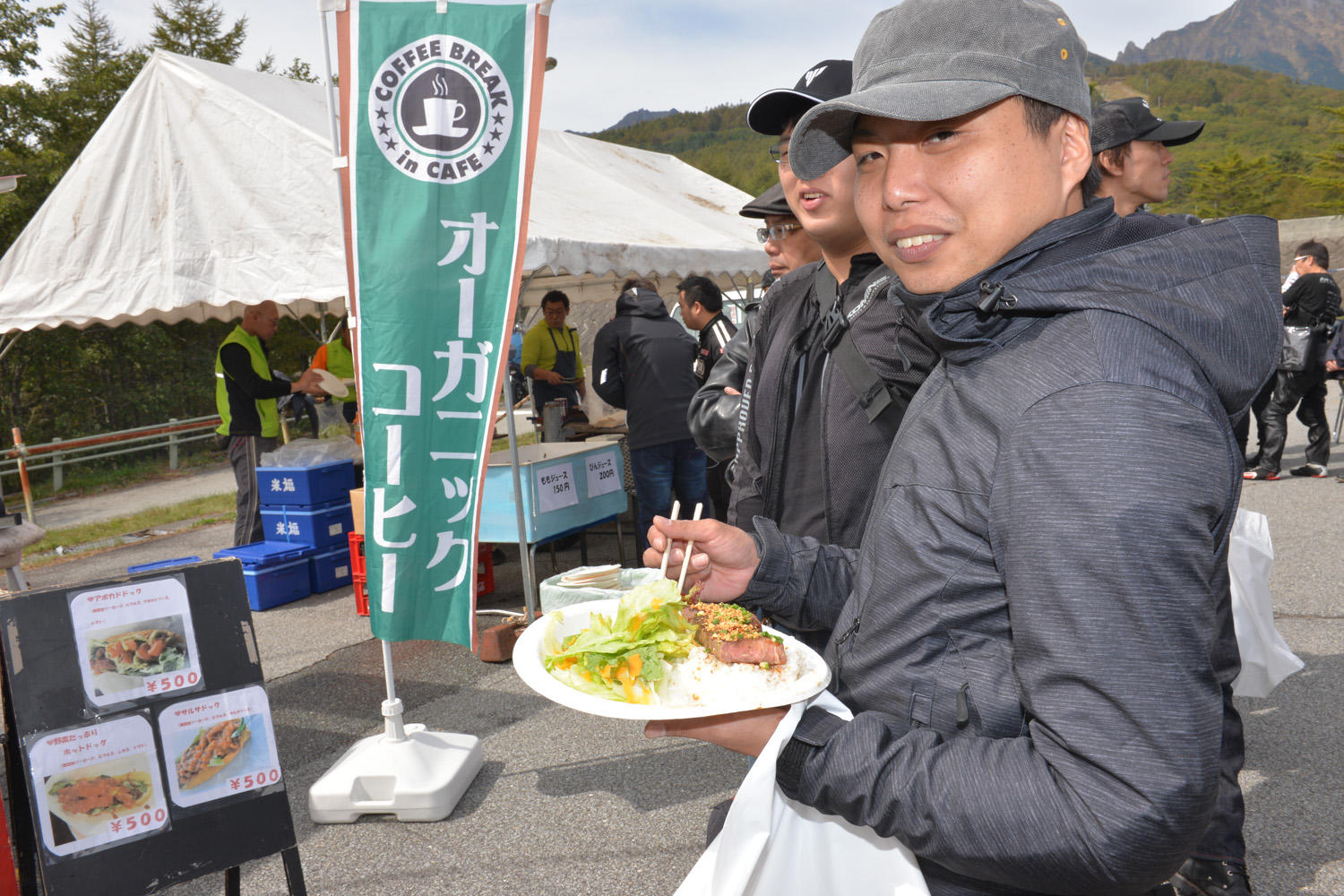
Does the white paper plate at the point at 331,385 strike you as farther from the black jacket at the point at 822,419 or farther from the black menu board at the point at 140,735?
the black jacket at the point at 822,419

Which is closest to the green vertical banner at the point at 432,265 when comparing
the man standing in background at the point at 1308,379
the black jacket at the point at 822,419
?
the black jacket at the point at 822,419

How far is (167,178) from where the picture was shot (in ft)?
18.8

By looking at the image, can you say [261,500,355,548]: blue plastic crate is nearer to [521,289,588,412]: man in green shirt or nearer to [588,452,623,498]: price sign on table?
[588,452,623,498]: price sign on table

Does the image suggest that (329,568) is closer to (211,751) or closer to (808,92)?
(211,751)

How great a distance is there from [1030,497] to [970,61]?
0.53 metres

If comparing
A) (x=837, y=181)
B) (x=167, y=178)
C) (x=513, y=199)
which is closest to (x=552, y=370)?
(x=167, y=178)

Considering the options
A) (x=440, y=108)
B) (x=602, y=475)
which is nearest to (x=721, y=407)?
(x=440, y=108)

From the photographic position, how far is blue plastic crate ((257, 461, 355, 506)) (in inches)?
280

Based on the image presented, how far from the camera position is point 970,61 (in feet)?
3.33

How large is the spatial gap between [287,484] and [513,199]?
15.3ft

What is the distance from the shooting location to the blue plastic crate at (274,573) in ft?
22.0

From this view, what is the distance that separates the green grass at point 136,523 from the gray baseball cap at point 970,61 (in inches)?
412

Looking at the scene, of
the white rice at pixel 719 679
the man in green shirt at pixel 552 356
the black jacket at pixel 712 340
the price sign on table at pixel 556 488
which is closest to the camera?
the white rice at pixel 719 679

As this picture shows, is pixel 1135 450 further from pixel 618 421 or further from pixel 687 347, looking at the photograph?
pixel 618 421
